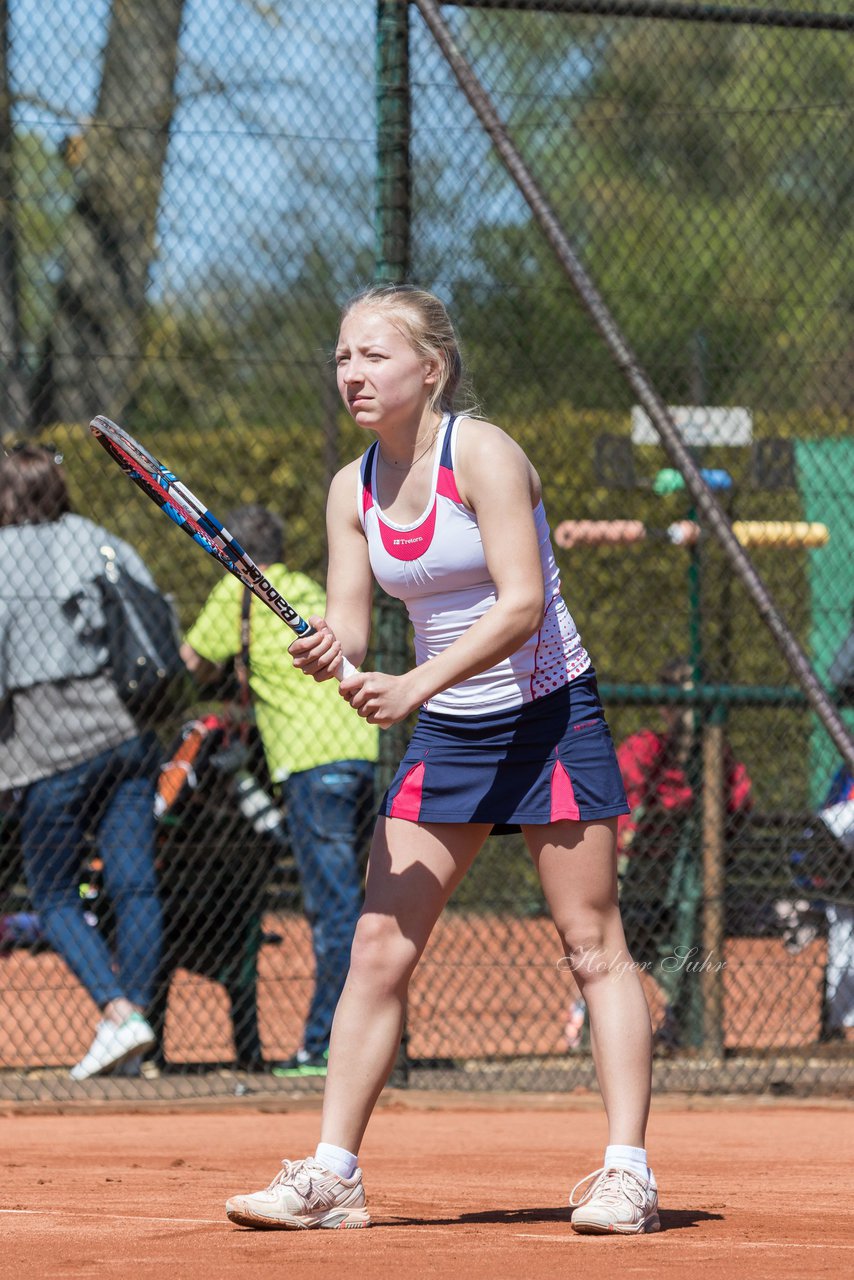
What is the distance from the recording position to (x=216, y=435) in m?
8.04

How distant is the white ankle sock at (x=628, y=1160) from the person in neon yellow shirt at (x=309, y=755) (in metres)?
2.57

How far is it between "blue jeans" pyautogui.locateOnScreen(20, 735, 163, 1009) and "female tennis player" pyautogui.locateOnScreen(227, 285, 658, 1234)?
2579mm

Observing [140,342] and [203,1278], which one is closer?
[203,1278]

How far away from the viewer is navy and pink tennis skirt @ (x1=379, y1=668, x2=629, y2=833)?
146 inches

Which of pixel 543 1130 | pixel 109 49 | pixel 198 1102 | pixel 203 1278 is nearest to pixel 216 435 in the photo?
pixel 109 49

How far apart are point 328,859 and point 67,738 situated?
93 cm

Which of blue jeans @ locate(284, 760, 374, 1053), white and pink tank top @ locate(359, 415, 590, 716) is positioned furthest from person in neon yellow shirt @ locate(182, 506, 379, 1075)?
white and pink tank top @ locate(359, 415, 590, 716)

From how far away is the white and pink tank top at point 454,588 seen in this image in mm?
3699

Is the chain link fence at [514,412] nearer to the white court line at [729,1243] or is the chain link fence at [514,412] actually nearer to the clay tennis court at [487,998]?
the clay tennis court at [487,998]

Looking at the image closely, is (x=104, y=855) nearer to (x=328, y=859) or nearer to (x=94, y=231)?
(x=328, y=859)

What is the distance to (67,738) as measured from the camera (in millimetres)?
6215

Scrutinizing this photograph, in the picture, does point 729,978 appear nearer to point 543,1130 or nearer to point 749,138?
point 543,1130

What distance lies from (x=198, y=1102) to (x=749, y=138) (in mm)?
3699

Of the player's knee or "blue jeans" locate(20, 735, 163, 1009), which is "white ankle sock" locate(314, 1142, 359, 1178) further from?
"blue jeans" locate(20, 735, 163, 1009)
